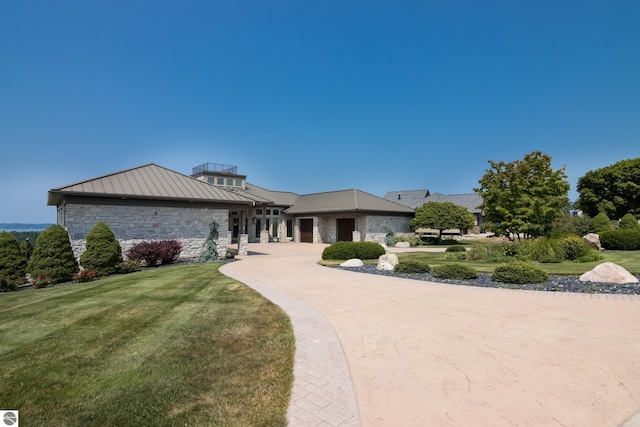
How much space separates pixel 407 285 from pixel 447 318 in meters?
3.49

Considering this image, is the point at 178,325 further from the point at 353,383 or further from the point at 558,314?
the point at 558,314

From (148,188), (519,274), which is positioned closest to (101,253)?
(148,188)

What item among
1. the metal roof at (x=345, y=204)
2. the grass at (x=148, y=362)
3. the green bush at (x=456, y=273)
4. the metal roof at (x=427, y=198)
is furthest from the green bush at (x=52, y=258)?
the metal roof at (x=427, y=198)

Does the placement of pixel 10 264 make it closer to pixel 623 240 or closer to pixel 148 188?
pixel 148 188

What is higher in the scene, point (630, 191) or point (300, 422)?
point (630, 191)

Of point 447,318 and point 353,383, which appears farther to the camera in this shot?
point 447,318

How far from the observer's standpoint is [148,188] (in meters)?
17.2

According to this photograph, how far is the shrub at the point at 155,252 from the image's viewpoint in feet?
49.2

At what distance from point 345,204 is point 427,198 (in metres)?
27.8

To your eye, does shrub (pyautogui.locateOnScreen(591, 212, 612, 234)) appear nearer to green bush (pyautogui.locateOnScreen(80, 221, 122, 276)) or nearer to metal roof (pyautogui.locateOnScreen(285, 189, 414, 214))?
metal roof (pyautogui.locateOnScreen(285, 189, 414, 214))

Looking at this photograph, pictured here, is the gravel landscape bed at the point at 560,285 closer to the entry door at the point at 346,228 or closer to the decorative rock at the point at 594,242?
the decorative rock at the point at 594,242

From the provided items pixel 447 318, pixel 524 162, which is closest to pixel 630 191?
pixel 524 162

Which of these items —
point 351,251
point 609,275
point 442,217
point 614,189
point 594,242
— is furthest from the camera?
point 614,189

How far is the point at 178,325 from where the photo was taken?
5.89 m
